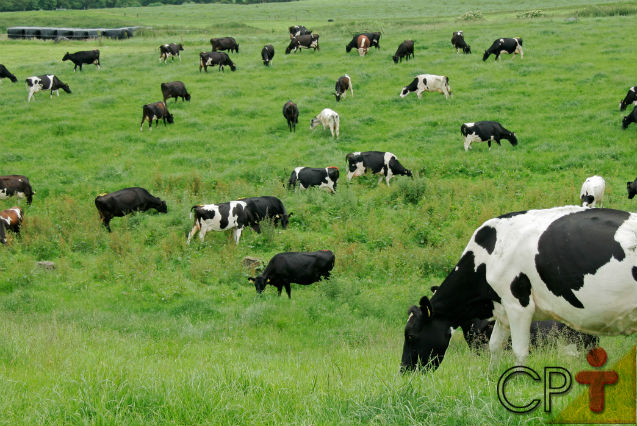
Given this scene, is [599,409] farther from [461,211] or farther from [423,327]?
[461,211]

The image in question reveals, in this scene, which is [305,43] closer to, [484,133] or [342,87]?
[342,87]

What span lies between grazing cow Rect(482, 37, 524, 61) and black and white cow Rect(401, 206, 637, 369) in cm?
2810

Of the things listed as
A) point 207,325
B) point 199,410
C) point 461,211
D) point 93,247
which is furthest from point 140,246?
point 199,410

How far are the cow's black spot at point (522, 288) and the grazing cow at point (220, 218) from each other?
10824mm

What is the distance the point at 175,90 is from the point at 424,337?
24.1m

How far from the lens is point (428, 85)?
94.7 ft

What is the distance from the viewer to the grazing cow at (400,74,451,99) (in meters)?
28.7

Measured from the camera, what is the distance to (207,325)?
1195cm

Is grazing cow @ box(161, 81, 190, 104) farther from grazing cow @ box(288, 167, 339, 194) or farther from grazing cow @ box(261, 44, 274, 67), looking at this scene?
grazing cow @ box(288, 167, 339, 194)

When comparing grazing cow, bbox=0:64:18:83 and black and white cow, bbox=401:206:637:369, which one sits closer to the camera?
black and white cow, bbox=401:206:637:369

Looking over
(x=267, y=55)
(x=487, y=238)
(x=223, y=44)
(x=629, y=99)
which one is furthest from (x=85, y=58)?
(x=487, y=238)

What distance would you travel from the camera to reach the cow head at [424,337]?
791 centimetres

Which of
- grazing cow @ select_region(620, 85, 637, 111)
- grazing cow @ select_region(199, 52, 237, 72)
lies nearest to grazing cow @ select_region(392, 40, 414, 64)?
grazing cow @ select_region(199, 52, 237, 72)

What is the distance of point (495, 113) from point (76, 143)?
688 inches
